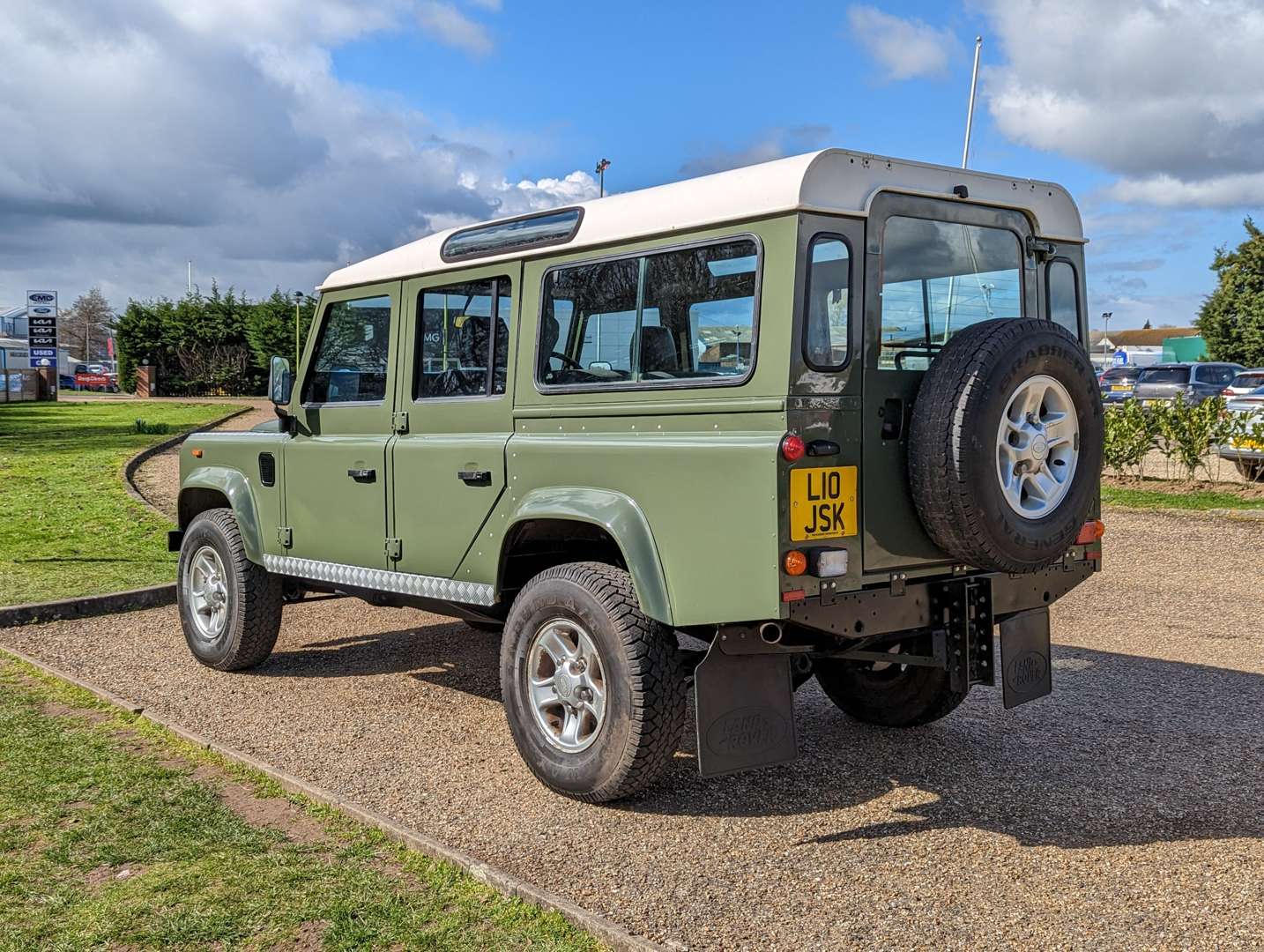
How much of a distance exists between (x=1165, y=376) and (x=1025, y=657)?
29.0 meters

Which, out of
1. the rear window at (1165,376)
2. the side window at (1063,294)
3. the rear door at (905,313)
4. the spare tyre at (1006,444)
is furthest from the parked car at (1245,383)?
the spare tyre at (1006,444)

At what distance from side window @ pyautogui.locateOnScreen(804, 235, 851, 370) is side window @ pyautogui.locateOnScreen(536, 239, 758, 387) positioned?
0.67 ft

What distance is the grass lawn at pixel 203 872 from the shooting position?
3488 mm

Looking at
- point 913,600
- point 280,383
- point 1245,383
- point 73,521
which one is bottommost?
point 73,521

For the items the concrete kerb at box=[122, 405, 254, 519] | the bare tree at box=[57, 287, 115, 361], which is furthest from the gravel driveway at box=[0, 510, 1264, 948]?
the bare tree at box=[57, 287, 115, 361]

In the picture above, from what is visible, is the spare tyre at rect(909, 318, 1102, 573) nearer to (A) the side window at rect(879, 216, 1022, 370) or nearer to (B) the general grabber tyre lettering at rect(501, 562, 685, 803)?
(A) the side window at rect(879, 216, 1022, 370)

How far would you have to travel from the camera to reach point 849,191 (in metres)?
4.27

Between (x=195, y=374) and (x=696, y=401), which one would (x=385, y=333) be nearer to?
(x=696, y=401)

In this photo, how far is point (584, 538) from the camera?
4867 millimetres

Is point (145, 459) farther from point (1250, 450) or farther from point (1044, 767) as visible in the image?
point (1044, 767)

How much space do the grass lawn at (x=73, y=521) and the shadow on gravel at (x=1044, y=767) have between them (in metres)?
3.47

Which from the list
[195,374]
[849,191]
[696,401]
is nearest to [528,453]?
[696,401]

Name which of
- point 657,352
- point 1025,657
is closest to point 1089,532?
point 1025,657

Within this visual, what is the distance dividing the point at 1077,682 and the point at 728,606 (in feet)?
10.7
